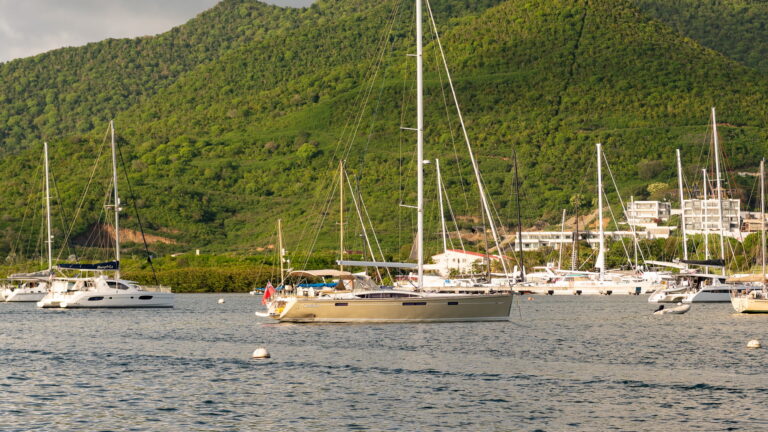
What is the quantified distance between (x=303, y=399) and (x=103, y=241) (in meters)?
150

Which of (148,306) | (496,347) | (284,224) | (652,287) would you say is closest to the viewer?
(496,347)

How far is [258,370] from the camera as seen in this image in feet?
139

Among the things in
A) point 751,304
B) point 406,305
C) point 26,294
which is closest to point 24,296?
point 26,294

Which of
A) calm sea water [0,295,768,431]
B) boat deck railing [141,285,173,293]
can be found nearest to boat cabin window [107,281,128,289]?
boat deck railing [141,285,173,293]

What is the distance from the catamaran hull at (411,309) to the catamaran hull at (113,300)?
113 ft

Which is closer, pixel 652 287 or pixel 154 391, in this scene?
pixel 154 391

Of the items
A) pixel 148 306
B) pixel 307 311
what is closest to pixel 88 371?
pixel 307 311

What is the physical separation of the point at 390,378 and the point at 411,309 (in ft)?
62.2

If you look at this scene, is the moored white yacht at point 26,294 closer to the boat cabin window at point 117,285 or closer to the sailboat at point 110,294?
the sailboat at point 110,294

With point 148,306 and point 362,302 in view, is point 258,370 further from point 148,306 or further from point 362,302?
point 148,306

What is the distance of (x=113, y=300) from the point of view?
9125cm

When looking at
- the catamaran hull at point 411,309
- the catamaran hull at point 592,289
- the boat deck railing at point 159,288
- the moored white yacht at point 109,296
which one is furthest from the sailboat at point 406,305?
the catamaran hull at point 592,289

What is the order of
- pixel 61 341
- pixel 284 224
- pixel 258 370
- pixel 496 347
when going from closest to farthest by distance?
pixel 258 370 → pixel 496 347 → pixel 61 341 → pixel 284 224

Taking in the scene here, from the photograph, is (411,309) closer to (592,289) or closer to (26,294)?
(26,294)
